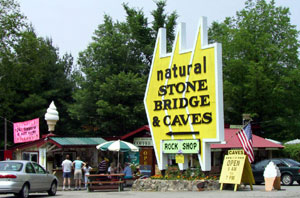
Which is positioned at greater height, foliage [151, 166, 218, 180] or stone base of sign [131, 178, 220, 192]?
foliage [151, 166, 218, 180]

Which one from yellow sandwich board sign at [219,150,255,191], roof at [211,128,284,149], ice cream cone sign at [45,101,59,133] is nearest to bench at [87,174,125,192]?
yellow sandwich board sign at [219,150,255,191]

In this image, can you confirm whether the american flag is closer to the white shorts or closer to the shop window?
the white shorts

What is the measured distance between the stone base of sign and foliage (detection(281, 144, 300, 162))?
16.9 metres

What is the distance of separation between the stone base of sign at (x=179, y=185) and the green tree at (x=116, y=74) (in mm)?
19899

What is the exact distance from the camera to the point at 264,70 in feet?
140

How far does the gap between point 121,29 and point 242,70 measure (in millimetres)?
12547

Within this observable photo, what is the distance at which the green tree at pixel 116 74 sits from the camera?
42.2 m

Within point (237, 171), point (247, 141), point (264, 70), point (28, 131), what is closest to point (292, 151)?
point (264, 70)

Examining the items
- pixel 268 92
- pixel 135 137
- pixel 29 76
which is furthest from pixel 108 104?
pixel 268 92

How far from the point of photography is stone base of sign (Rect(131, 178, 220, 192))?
68.0ft

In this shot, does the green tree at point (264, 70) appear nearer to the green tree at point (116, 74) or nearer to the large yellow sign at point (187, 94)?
the green tree at point (116, 74)

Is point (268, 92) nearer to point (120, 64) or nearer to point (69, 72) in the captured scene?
point (120, 64)

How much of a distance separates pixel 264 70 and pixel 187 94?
882 inches

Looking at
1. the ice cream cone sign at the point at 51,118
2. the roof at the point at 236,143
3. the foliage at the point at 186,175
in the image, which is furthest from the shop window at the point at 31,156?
the roof at the point at 236,143
